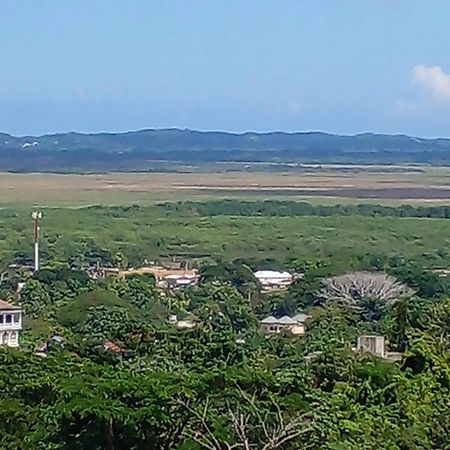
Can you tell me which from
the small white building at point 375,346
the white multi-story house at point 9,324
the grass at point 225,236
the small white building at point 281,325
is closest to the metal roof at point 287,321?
the small white building at point 281,325

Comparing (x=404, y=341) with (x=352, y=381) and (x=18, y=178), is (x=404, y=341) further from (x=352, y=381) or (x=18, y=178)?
(x=18, y=178)

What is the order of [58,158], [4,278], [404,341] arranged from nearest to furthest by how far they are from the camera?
[404,341]
[4,278]
[58,158]

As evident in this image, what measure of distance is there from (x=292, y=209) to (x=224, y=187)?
20420 mm

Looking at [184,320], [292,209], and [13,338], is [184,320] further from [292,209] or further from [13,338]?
[292,209]

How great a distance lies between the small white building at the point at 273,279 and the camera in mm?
42438

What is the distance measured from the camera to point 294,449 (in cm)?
1018

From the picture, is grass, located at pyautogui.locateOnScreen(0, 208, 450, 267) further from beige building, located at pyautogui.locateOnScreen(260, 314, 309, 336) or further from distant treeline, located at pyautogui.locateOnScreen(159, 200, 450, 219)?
beige building, located at pyautogui.locateOnScreen(260, 314, 309, 336)

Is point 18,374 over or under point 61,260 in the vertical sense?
over

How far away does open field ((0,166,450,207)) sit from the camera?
274 feet

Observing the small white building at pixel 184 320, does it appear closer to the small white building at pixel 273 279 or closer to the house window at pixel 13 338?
the house window at pixel 13 338

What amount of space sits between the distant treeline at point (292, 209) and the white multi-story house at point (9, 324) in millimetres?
45734

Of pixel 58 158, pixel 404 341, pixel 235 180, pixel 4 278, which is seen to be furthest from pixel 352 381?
pixel 58 158

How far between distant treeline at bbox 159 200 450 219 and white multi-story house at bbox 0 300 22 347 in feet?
150

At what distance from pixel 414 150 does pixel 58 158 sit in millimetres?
63301
